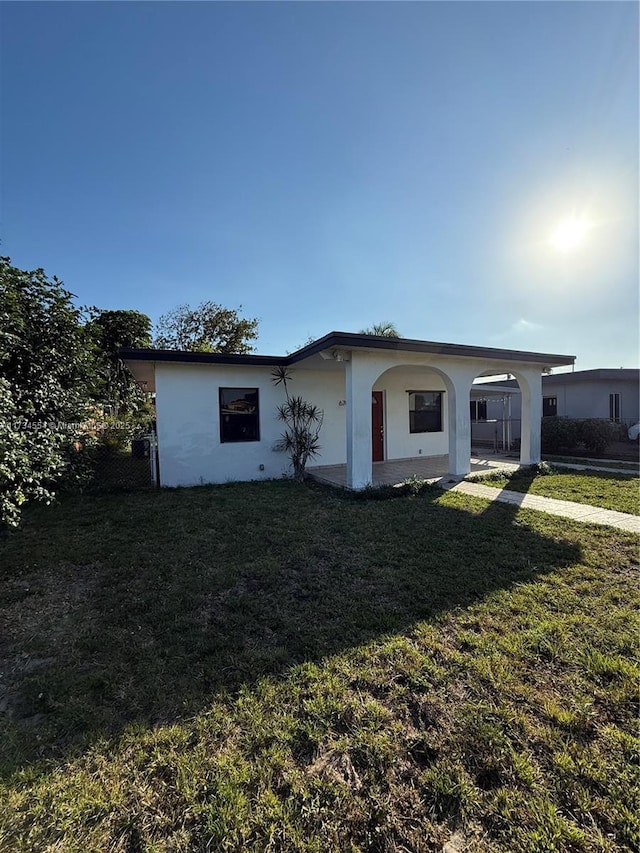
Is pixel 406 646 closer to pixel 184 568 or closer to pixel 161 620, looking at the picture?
pixel 161 620

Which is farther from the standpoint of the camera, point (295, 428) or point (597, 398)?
point (597, 398)

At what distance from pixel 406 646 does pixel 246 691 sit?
1.17 metres

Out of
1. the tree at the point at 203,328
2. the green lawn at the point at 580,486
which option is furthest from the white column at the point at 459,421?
the tree at the point at 203,328

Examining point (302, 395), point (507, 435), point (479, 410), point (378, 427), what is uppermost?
point (302, 395)

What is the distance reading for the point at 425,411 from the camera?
1223 centimetres

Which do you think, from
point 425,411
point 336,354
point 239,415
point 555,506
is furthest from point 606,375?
point 239,415

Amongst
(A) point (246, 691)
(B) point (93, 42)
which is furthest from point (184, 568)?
(B) point (93, 42)

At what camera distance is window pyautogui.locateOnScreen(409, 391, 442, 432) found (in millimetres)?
11945

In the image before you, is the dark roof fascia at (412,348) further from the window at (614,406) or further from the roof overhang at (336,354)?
the window at (614,406)

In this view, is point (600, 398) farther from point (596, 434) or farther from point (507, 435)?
point (507, 435)

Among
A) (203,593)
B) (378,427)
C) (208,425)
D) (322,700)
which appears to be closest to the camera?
(322,700)

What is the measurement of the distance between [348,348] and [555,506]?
460 centimetres

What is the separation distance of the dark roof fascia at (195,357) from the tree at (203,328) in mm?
17305

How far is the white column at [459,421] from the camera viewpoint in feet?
28.9
